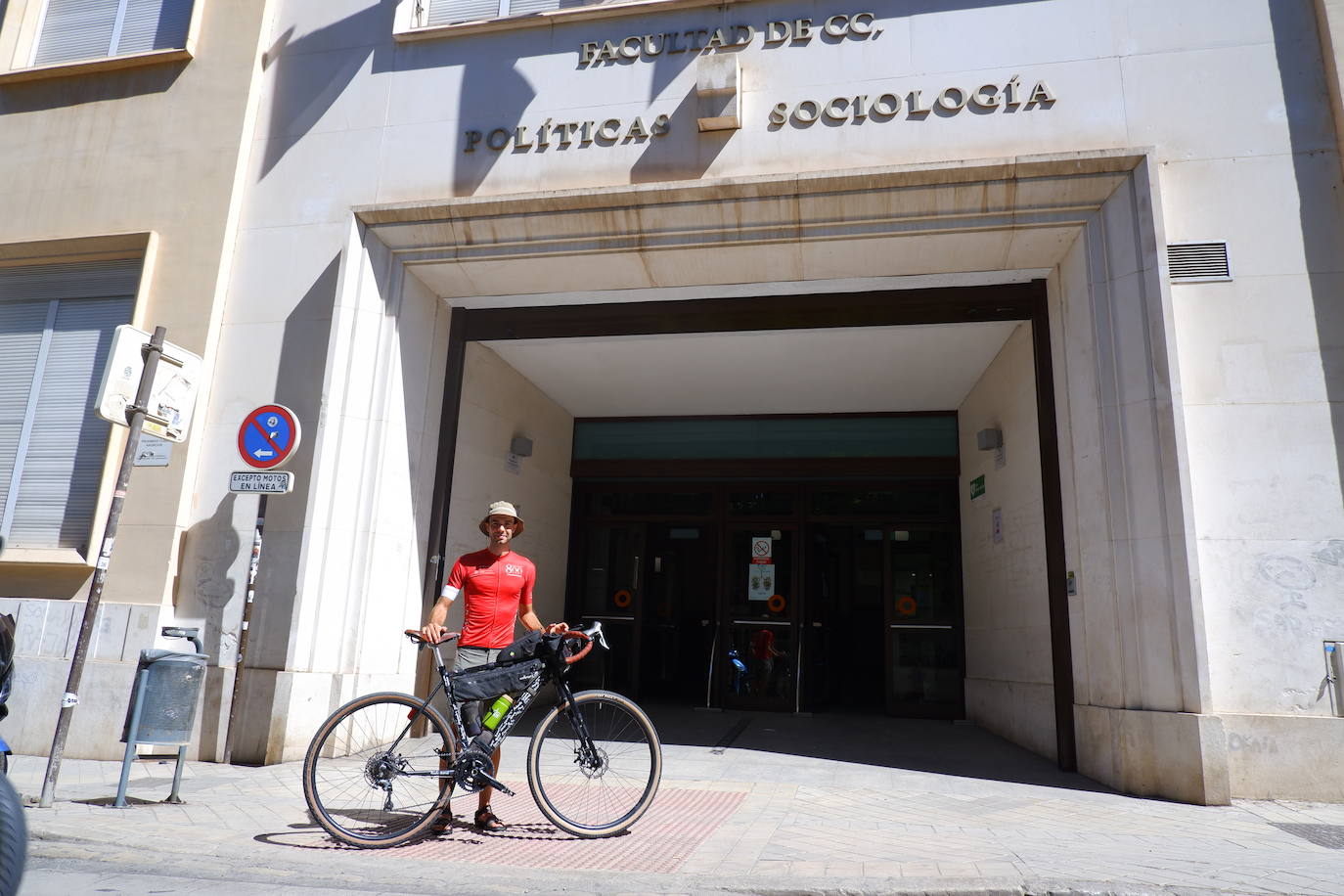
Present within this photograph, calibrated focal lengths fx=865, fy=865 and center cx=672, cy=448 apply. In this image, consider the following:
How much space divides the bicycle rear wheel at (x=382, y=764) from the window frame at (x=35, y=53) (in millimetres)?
7512

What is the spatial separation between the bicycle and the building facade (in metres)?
2.90

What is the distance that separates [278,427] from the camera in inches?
270

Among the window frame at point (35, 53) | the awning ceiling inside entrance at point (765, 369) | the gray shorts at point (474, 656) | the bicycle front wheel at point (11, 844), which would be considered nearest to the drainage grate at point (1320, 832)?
the gray shorts at point (474, 656)

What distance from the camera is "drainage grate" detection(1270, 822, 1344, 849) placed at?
14.8ft

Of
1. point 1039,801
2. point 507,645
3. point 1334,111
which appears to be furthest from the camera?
point 1334,111

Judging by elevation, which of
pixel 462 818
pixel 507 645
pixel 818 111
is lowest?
pixel 462 818

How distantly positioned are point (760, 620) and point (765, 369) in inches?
128

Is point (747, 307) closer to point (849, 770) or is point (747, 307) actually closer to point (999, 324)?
point (999, 324)

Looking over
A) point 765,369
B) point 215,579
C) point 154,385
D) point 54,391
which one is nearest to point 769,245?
point 765,369

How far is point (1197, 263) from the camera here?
6.36 metres

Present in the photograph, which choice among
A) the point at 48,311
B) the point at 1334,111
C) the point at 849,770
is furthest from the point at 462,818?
the point at 1334,111

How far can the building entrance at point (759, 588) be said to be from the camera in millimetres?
10430

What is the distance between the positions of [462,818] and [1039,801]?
11.9 feet

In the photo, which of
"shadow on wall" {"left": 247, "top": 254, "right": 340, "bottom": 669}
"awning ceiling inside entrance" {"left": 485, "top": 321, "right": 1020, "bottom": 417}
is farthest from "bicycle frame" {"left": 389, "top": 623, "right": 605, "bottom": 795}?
"awning ceiling inside entrance" {"left": 485, "top": 321, "right": 1020, "bottom": 417}
